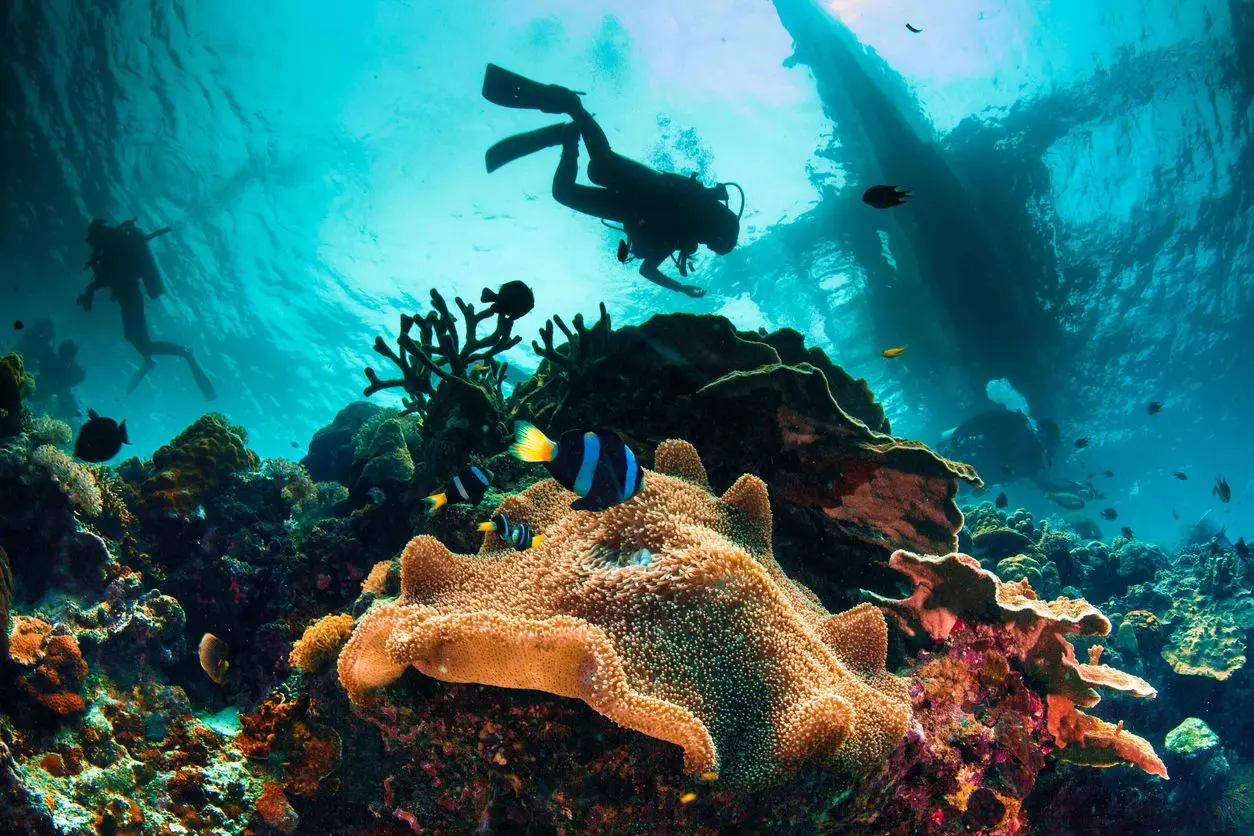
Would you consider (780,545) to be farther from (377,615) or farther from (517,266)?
(517,266)

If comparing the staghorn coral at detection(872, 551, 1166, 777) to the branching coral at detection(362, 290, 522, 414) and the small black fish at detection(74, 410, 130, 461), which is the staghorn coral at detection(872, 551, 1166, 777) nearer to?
the branching coral at detection(362, 290, 522, 414)

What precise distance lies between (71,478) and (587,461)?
203 inches

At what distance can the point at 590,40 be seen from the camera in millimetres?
15078

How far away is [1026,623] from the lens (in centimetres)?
296

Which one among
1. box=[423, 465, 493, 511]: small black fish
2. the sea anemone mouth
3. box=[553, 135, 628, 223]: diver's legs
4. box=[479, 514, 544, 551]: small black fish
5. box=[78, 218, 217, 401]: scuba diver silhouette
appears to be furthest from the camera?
box=[78, 218, 217, 401]: scuba diver silhouette

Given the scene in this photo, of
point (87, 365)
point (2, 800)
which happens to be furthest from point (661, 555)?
point (87, 365)

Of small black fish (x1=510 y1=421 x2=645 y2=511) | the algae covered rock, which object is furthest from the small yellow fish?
small black fish (x1=510 y1=421 x2=645 y2=511)

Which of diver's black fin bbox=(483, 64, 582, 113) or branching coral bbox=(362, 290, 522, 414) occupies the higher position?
diver's black fin bbox=(483, 64, 582, 113)

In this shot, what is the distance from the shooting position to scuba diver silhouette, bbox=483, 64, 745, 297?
23.2 feet

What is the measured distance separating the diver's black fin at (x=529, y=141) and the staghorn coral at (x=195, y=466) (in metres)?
4.61

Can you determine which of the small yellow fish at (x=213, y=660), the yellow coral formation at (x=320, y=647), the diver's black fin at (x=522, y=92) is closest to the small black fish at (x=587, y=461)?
the yellow coral formation at (x=320, y=647)

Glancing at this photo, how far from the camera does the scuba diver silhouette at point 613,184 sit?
7.06 metres

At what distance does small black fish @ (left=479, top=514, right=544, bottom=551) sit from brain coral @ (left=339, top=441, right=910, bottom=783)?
3.3 inches

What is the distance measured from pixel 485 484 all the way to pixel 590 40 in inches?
634
